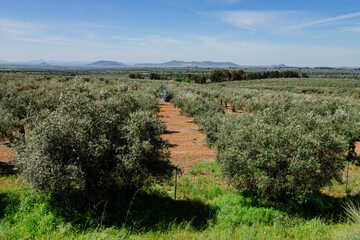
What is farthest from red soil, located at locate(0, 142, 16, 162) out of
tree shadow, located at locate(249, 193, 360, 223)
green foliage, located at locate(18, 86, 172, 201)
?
tree shadow, located at locate(249, 193, 360, 223)

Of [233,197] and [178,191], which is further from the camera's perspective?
[178,191]

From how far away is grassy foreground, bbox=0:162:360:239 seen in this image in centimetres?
827

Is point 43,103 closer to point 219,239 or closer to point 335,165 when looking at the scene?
point 219,239

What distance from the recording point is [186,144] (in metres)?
24.1

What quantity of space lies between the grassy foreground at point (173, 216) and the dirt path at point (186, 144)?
527cm

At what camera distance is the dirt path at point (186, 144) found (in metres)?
19.0

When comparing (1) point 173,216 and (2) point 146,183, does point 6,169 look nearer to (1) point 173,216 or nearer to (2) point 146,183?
(2) point 146,183

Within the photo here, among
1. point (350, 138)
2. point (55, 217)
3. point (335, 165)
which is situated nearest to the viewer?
point (55, 217)

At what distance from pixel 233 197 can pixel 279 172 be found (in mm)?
2844

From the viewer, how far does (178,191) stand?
1324cm

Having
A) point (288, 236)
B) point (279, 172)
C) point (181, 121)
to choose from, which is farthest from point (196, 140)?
point (288, 236)

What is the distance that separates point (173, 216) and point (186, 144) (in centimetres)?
1374

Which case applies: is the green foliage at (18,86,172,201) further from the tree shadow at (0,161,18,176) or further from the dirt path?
the dirt path

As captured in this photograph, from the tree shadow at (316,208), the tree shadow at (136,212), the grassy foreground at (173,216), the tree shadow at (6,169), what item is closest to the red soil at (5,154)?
the tree shadow at (6,169)
